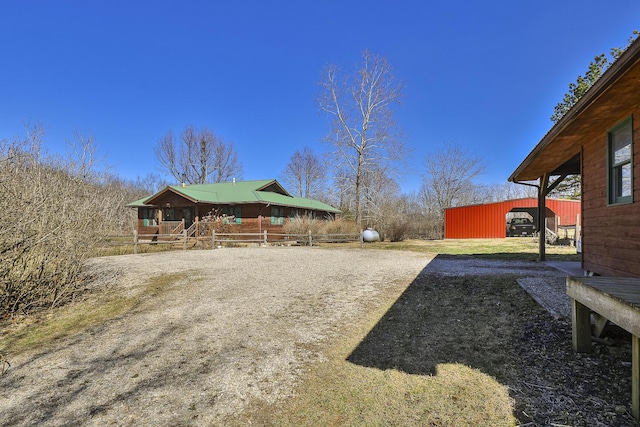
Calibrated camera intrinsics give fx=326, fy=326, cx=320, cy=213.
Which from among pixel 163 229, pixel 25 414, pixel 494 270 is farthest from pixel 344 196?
pixel 25 414

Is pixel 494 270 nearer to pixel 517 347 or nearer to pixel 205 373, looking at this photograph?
pixel 517 347

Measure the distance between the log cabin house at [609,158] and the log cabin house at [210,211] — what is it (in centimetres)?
1731

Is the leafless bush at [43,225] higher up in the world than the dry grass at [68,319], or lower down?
higher up

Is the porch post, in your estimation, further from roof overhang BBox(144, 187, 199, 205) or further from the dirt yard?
roof overhang BBox(144, 187, 199, 205)

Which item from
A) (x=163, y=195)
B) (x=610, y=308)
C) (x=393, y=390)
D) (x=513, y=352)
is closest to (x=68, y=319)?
(x=393, y=390)

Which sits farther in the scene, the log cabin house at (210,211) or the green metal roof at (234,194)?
the green metal roof at (234,194)

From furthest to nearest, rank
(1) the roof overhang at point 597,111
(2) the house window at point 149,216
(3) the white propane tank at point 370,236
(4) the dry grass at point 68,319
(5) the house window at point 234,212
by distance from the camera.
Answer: (2) the house window at point 149,216
(5) the house window at point 234,212
(3) the white propane tank at point 370,236
(4) the dry grass at point 68,319
(1) the roof overhang at point 597,111

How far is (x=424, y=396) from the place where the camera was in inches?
109

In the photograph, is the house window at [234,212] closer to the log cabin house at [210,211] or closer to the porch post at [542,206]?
the log cabin house at [210,211]

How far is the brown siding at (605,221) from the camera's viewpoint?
446 cm

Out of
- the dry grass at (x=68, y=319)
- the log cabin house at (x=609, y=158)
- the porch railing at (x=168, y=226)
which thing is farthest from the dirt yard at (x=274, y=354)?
the porch railing at (x=168, y=226)

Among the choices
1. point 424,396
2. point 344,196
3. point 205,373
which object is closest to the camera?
point 424,396

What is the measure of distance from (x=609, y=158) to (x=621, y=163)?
324 mm

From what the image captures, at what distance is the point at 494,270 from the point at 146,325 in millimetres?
8014
